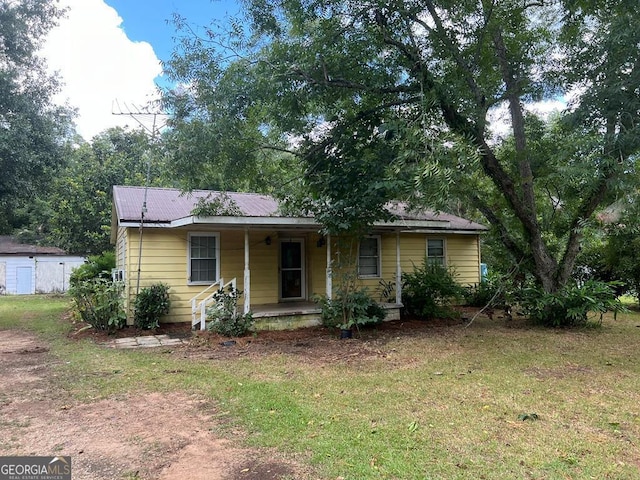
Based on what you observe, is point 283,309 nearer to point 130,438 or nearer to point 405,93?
point 405,93

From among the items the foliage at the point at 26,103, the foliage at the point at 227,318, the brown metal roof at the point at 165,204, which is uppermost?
the foliage at the point at 26,103

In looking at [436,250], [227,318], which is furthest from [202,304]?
[436,250]

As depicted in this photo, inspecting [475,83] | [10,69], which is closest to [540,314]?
[475,83]

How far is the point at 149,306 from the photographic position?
9008mm

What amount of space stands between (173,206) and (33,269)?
15.5 m

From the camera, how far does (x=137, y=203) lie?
1022 centimetres

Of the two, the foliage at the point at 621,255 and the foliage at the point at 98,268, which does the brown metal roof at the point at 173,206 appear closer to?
Answer: the foliage at the point at 621,255

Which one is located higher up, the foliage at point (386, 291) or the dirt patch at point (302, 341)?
the foliage at point (386, 291)

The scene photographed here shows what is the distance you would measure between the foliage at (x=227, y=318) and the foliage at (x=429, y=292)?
4205 mm

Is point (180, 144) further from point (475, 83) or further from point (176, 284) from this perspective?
point (475, 83)

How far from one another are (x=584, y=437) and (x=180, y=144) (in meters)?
6.76

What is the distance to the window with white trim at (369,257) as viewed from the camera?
11.7 metres

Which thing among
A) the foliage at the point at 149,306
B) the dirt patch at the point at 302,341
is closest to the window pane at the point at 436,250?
the dirt patch at the point at 302,341

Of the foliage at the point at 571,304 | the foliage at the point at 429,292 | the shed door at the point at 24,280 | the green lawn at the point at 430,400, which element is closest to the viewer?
the green lawn at the point at 430,400
